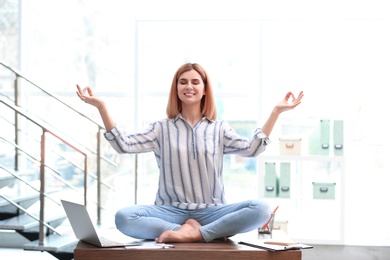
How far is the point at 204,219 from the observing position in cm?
351

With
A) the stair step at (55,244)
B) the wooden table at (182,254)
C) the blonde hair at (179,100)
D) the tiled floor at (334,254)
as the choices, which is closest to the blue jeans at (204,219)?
the wooden table at (182,254)

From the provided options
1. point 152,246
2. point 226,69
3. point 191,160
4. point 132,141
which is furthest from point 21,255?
point 226,69

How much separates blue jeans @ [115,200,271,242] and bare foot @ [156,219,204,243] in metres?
0.03

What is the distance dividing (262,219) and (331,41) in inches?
116

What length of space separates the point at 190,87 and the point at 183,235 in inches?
29.4

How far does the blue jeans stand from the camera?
3.35 m

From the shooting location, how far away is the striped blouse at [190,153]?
3.56 metres

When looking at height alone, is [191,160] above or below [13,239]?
above

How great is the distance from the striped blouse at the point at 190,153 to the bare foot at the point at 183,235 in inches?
7.4

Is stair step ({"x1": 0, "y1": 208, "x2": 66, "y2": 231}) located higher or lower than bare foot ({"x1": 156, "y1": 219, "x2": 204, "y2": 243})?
lower

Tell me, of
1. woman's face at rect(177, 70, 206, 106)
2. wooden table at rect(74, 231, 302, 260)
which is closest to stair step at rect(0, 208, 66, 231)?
wooden table at rect(74, 231, 302, 260)

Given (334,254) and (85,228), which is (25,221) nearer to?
(85,228)

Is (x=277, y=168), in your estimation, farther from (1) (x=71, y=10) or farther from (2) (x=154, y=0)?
(1) (x=71, y=10)

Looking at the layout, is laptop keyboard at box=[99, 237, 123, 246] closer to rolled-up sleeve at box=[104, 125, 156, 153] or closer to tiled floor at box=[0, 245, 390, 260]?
rolled-up sleeve at box=[104, 125, 156, 153]
